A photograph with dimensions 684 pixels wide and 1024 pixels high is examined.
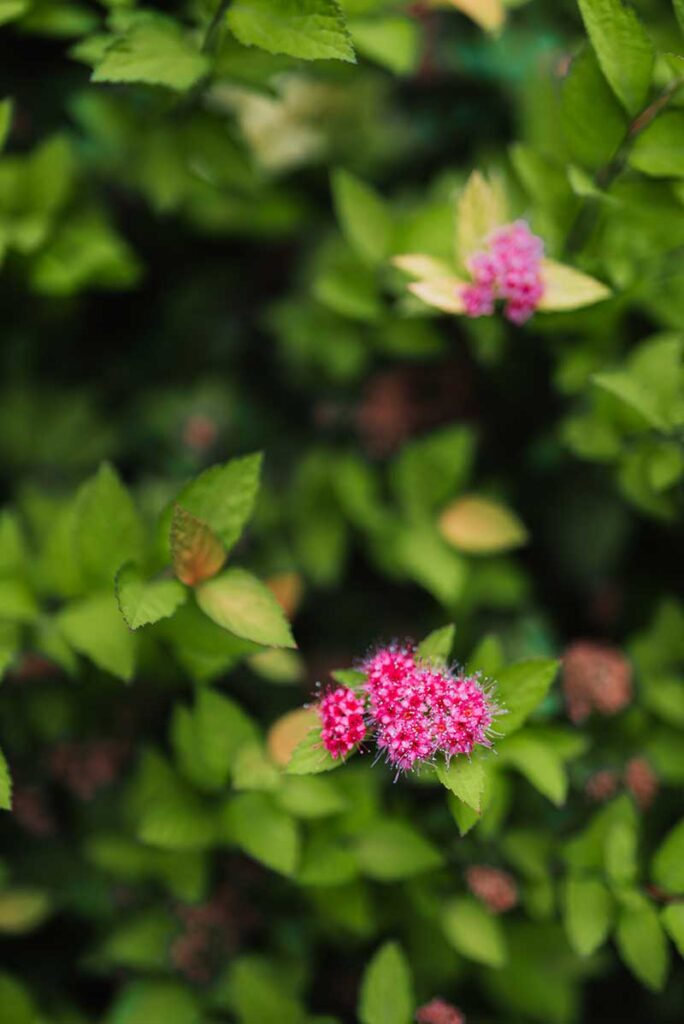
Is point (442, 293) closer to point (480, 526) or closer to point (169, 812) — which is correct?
point (480, 526)

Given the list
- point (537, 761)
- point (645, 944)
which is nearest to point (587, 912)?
point (645, 944)

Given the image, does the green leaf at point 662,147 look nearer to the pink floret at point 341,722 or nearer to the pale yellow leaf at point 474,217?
the pale yellow leaf at point 474,217

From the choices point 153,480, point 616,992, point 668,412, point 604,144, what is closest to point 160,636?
point 153,480

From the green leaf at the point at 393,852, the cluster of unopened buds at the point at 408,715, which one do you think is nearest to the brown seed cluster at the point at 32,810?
the green leaf at the point at 393,852

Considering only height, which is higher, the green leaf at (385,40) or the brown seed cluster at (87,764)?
the green leaf at (385,40)

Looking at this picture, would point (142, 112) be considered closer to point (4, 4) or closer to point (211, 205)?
point (211, 205)

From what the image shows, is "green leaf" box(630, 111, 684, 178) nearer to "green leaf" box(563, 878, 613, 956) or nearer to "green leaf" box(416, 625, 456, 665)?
"green leaf" box(416, 625, 456, 665)

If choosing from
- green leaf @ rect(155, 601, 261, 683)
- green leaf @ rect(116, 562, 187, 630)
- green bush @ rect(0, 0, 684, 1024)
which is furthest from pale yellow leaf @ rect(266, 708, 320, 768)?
green leaf @ rect(116, 562, 187, 630)
